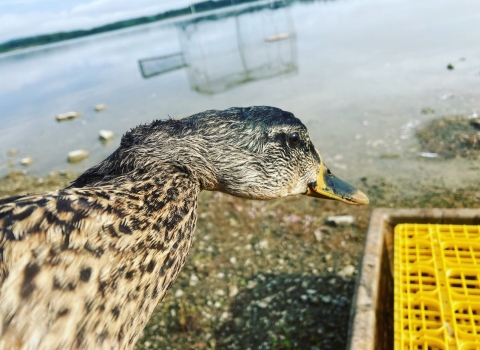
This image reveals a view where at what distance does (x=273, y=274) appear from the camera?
334cm

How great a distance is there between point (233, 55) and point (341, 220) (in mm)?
11774

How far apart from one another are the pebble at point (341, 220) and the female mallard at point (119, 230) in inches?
79.5

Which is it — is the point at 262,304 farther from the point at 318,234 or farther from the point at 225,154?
the point at 225,154

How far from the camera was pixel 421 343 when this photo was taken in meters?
1.81

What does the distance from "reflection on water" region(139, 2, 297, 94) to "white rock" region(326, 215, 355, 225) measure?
676 centimetres

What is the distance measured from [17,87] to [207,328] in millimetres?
19093

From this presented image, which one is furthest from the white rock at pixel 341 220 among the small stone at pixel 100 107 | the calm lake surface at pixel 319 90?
the small stone at pixel 100 107

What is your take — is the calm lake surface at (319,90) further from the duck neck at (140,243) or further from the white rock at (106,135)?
the duck neck at (140,243)

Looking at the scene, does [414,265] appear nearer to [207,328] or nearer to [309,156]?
[309,156]

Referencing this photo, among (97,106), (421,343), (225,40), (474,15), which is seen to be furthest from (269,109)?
(225,40)

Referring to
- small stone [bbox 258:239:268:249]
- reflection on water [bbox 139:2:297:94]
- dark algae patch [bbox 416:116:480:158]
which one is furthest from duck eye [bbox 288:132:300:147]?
reflection on water [bbox 139:2:297:94]

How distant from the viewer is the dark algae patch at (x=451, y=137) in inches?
180

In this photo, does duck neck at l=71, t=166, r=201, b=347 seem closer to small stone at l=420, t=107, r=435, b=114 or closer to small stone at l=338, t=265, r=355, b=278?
small stone at l=338, t=265, r=355, b=278

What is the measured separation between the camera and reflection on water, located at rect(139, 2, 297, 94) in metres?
11.0
